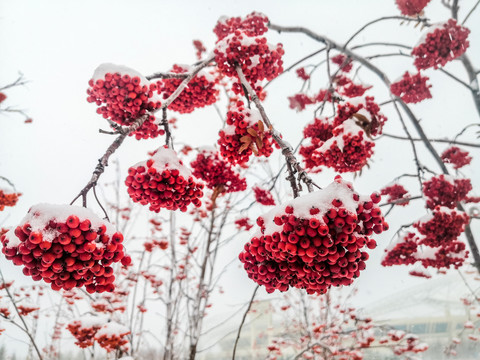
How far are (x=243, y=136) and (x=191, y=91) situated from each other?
0.97 metres

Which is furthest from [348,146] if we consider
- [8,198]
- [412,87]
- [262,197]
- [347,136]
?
[8,198]

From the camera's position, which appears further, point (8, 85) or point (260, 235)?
point (8, 85)

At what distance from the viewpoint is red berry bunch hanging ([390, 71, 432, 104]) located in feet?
13.1

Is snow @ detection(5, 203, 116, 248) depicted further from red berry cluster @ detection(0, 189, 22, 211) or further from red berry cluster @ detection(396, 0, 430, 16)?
red berry cluster @ detection(396, 0, 430, 16)

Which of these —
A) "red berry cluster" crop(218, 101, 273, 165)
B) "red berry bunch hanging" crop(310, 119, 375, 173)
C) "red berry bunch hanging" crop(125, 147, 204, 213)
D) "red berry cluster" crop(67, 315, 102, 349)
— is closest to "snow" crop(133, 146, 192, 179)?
"red berry bunch hanging" crop(125, 147, 204, 213)

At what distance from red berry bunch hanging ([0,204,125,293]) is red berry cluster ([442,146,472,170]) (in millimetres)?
5808

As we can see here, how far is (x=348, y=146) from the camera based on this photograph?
2.64m

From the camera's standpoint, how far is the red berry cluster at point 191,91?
259 centimetres

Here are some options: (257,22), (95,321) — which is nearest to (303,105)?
(257,22)

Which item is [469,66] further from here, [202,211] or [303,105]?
[202,211]

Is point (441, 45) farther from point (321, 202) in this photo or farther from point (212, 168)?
point (321, 202)

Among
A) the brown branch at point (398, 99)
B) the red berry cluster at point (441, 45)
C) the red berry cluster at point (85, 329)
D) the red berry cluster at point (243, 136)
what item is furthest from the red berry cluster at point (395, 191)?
the red berry cluster at point (85, 329)

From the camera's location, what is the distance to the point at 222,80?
5.84 metres

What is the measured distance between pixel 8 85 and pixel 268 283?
7.09 metres
